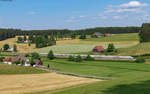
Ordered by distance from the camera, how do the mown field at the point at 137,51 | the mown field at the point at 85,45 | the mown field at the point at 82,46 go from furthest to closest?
the mown field at the point at 82,46
the mown field at the point at 85,45
the mown field at the point at 137,51

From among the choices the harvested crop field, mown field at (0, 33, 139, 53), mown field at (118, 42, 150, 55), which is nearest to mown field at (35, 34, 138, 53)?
mown field at (0, 33, 139, 53)

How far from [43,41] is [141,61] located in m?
112

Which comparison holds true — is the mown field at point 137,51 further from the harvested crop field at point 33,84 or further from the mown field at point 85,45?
the harvested crop field at point 33,84

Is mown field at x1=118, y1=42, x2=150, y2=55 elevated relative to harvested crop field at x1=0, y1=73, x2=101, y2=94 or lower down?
elevated

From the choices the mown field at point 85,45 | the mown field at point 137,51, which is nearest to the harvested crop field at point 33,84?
the mown field at point 137,51

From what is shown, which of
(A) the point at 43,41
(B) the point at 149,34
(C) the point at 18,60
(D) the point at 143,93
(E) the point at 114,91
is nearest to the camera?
(D) the point at 143,93

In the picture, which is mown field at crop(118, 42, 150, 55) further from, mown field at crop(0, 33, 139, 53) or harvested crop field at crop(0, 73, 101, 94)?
harvested crop field at crop(0, 73, 101, 94)

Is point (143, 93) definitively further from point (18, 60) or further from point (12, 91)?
point (18, 60)

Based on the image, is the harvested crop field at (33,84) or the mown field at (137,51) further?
the mown field at (137,51)

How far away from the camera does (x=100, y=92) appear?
1834 centimetres

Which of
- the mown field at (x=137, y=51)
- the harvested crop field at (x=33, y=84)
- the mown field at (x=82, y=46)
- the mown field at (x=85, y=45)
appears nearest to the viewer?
the harvested crop field at (x=33, y=84)

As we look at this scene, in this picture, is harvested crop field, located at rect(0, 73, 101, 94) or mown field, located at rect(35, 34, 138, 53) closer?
harvested crop field, located at rect(0, 73, 101, 94)

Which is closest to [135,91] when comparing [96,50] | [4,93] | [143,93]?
[143,93]

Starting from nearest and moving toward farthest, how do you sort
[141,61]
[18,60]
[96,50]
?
A: [141,61] < [18,60] < [96,50]
